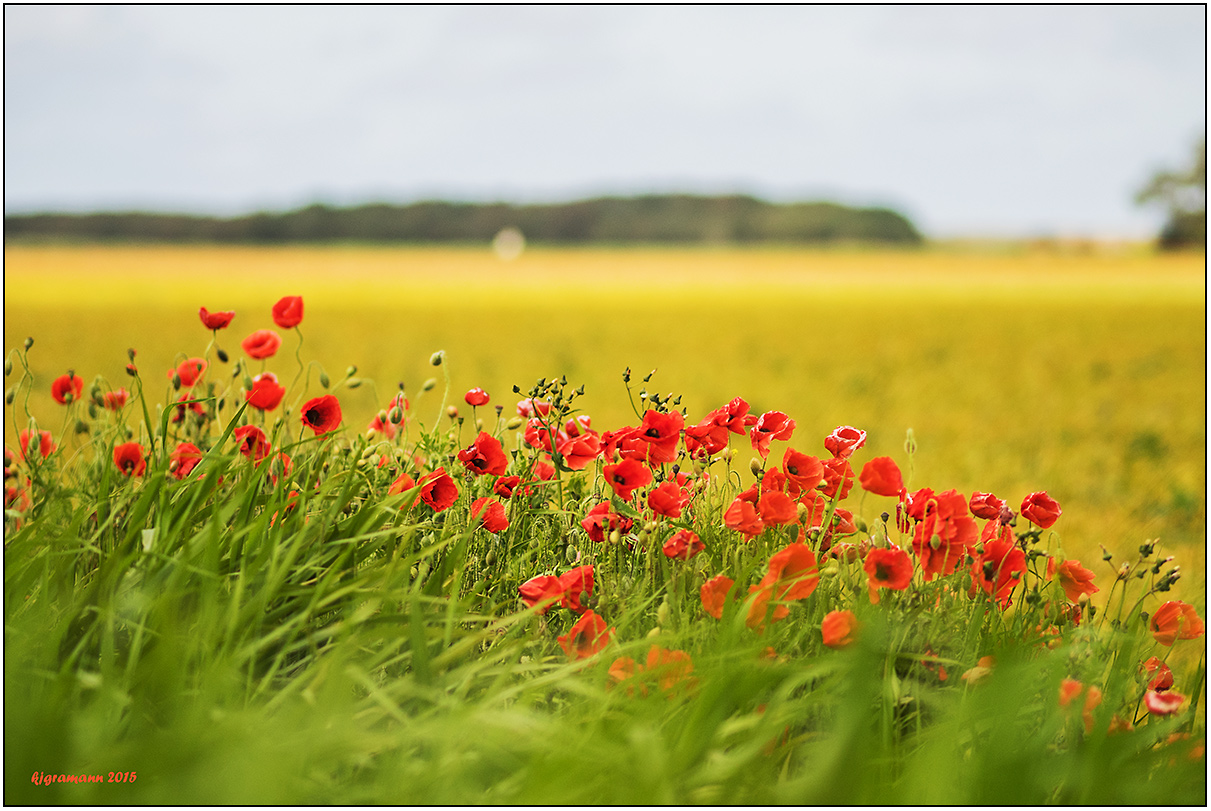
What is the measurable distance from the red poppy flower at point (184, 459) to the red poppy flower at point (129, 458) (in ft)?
0.24

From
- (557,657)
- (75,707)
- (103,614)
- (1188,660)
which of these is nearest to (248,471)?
(103,614)

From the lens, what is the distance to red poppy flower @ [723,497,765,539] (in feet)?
5.74

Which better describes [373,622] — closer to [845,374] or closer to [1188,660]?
[1188,660]

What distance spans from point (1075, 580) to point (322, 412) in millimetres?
1835

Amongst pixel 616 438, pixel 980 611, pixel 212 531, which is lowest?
pixel 980 611

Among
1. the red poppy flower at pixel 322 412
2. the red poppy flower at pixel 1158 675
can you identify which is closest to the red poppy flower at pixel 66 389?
the red poppy flower at pixel 322 412

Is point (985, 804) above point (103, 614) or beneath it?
beneath

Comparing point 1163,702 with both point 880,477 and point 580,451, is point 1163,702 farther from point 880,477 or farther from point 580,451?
point 580,451

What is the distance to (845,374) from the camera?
9.52 meters

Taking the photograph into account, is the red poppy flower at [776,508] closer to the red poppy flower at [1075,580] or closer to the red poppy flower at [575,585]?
the red poppy flower at [575,585]

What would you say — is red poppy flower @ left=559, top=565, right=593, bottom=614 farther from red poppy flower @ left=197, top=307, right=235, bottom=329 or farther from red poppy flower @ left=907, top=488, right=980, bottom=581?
red poppy flower @ left=197, top=307, right=235, bottom=329

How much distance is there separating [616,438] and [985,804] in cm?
100

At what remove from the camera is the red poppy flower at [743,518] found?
1.75m

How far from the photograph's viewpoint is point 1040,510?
6.16 ft
